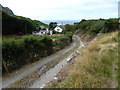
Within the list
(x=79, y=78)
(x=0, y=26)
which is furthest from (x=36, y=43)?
(x=0, y=26)

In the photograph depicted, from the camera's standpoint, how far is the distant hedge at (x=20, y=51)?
395 inches

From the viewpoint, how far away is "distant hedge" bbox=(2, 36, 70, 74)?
1004 centimetres

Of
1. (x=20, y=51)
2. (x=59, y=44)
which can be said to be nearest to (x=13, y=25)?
(x=59, y=44)

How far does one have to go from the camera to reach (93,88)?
4.75 meters

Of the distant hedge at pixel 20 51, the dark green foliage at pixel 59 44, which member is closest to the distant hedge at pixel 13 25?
the dark green foliage at pixel 59 44

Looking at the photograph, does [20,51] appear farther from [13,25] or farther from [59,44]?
[13,25]

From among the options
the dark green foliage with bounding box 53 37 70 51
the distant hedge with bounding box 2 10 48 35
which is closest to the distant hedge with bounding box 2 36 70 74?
the dark green foliage with bounding box 53 37 70 51

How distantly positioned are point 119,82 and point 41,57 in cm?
1160

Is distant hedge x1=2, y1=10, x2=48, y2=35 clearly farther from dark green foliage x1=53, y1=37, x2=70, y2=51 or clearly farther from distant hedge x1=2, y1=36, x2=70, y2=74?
distant hedge x1=2, y1=36, x2=70, y2=74

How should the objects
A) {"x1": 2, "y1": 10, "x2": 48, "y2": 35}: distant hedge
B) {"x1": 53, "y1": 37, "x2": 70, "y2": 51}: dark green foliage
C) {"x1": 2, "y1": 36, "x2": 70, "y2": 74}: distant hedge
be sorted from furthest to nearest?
{"x1": 2, "y1": 10, "x2": 48, "y2": 35}: distant hedge, {"x1": 53, "y1": 37, "x2": 70, "y2": 51}: dark green foliage, {"x1": 2, "y1": 36, "x2": 70, "y2": 74}: distant hedge

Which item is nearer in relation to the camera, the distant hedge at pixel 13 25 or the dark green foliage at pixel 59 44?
the dark green foliage at pixel 59 44

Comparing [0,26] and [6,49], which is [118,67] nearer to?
[6,49]

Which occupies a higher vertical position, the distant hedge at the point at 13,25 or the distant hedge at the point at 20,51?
the distant hedge at the point at 13,25

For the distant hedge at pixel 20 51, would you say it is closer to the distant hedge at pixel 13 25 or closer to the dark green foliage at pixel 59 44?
the dark green foliage at pixel 59 44
